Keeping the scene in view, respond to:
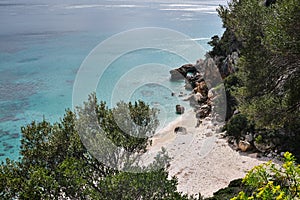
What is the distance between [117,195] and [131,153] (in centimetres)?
221

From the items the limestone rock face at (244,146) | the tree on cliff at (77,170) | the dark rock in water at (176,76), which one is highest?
Answer: the dark rock in water at (176,76)

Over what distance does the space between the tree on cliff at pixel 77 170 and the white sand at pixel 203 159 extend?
5.17m

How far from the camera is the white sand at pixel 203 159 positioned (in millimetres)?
15383

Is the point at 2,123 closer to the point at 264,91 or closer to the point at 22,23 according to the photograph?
the point at 264,91

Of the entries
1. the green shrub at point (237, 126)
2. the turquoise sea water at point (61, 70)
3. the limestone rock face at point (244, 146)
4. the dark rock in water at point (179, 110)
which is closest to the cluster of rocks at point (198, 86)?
the dark rock in water at point (179, 110)

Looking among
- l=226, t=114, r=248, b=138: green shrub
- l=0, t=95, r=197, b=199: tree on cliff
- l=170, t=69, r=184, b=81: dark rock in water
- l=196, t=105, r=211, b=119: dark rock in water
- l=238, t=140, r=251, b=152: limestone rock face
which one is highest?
l=170, t=69, r=184, b=81: dark rock in water

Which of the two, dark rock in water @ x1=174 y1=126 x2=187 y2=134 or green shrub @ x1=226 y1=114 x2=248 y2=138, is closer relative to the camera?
green shrub @ x1=226 y1=114 x2=248 y2=138

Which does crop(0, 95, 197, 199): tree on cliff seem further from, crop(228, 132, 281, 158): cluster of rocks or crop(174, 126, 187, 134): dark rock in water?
crop(174, 126, 187, 134): dark rock in water

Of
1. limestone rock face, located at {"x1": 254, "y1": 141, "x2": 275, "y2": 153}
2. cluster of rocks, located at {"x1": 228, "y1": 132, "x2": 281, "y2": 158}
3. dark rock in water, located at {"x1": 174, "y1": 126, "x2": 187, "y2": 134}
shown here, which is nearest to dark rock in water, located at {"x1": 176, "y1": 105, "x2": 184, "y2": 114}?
dark rock in water, located at {"x1": 174, "y1": 126, "x2": 187, "y2": 134}

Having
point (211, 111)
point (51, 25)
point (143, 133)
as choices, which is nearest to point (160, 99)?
point (211, 111)

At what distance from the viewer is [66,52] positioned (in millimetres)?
55500

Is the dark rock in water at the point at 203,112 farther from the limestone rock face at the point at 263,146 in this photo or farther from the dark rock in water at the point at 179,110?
the limestone rock face at the point at 263,146

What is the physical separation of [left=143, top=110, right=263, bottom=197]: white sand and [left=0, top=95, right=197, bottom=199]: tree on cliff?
5.17 meters

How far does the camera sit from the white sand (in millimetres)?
15383
